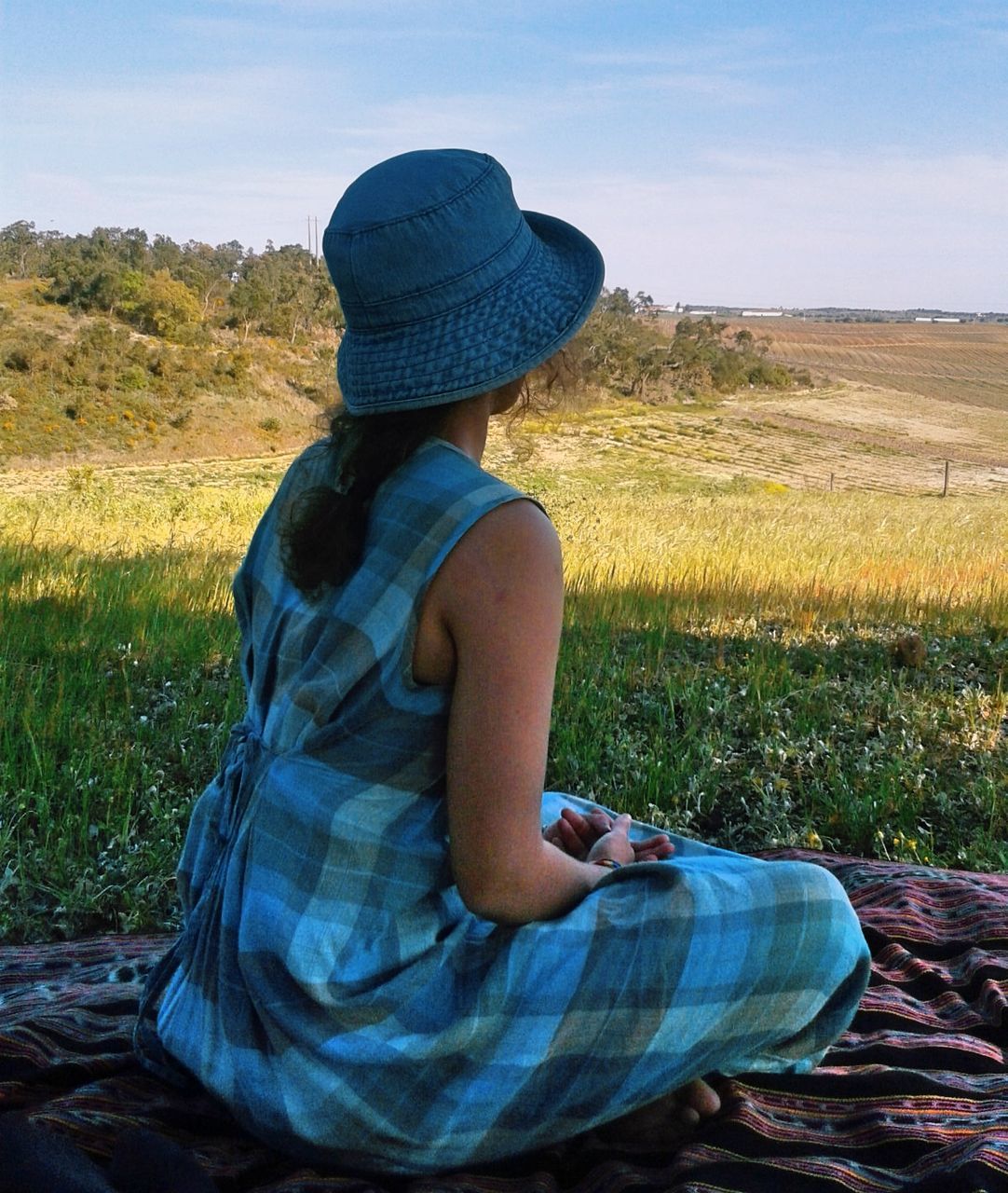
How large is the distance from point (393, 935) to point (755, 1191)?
0.65m

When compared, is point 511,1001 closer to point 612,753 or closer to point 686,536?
point 612,753

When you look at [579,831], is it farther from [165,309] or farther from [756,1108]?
[165,309]

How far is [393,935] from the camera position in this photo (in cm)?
165

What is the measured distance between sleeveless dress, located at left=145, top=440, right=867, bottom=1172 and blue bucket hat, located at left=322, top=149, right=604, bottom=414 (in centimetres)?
11

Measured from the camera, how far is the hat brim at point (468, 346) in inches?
63.9

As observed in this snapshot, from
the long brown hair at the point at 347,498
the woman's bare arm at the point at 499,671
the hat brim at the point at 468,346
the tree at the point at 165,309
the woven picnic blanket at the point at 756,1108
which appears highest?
the tree at the point at 165,309

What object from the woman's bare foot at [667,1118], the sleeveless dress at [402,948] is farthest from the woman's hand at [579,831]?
the woman's bare foot at [667,1118]

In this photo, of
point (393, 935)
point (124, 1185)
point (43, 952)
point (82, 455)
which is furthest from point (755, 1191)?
point (82, 455)

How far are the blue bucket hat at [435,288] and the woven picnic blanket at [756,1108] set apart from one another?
113 cm

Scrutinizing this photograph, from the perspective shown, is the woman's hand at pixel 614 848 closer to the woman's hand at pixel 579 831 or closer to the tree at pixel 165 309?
the woman's hand at pixel 579 831

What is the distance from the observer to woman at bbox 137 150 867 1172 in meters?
1.54

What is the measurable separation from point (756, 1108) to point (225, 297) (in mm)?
64989

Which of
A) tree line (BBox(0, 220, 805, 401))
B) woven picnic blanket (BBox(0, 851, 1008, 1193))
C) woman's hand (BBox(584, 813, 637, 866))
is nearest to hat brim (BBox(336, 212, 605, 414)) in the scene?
woman's hand (BBox(584, 813, 637, 866))

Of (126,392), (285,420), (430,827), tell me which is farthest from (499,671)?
(285,420)
